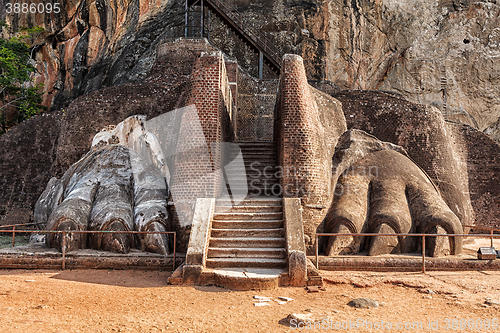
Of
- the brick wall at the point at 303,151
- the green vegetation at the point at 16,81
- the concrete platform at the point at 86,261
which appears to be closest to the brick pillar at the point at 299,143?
the brick wall at the point at 303,151

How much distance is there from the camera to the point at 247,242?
8.15m

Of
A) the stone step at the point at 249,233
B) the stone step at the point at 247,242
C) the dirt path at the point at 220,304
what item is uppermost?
the stone step at the point at 249,233

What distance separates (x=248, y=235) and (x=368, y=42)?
1971 centimetres

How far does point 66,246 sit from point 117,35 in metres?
18.8

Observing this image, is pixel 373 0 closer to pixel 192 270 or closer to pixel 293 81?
pixel 293 81

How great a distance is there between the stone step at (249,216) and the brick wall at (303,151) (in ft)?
2.23

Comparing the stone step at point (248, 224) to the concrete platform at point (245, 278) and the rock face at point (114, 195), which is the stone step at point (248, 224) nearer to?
the concrete platform at point (245, 278)

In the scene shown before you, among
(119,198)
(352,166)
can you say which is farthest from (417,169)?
(119,198)

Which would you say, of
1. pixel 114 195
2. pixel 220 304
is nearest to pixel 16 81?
pixel 114 195

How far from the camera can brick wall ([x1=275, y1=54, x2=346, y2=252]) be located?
30.7ft

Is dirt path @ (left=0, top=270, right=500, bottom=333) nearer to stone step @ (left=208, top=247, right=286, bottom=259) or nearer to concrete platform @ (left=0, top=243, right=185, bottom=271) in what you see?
concrete platform @ (left=0, top=243, right=185, bottom=271)

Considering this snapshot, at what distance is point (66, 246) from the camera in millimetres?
9047

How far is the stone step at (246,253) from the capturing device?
25.5ft

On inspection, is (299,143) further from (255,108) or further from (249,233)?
(255,108)
